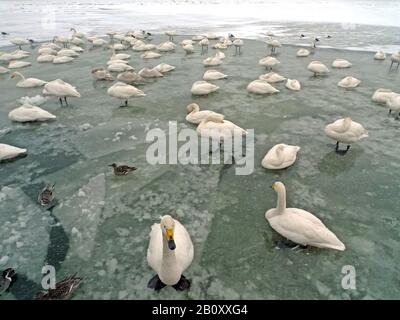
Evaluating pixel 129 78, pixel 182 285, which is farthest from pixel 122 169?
pixel 129 78

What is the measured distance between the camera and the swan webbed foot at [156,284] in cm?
479

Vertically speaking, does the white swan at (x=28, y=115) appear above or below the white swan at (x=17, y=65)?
above

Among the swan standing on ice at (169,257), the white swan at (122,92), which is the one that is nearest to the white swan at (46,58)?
the white swan at (122,92)

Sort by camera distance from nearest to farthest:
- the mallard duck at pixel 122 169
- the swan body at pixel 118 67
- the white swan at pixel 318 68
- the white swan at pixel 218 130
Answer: the mallard duck at pixel 122 169
the white swan at pixel 218 130
the white swan at pixel 318 68
the swan body at pixel 118 67

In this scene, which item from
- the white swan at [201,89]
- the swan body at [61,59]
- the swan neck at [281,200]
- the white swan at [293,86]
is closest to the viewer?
the swan neck at [281,200]

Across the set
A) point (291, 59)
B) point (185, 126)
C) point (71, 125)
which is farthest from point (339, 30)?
point (71, 125)

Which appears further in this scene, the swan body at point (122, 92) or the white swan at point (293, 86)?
the white swan at point (293, 86)

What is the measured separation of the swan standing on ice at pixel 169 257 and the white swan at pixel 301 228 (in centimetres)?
161

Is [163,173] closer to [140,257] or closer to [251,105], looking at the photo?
[140,257]

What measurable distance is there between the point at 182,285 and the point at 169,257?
53cm

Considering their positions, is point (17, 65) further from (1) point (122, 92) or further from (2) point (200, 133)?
(2) point (200, 133)

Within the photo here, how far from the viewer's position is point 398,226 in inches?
233

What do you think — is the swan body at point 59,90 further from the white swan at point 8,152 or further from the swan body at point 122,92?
the white swan at point 8,152

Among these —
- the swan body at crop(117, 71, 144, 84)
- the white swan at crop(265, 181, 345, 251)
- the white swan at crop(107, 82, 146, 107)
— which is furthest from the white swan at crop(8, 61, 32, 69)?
the white swan at crop(265, 181, 345, 251)
